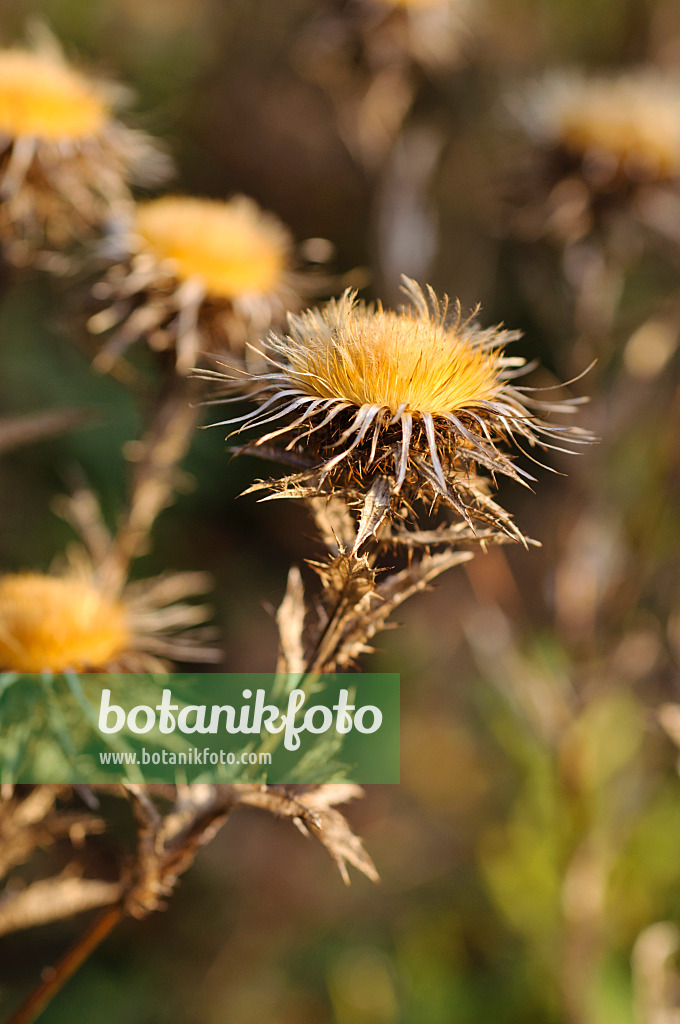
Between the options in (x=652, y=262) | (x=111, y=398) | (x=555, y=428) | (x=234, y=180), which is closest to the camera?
(x=555, y=428)

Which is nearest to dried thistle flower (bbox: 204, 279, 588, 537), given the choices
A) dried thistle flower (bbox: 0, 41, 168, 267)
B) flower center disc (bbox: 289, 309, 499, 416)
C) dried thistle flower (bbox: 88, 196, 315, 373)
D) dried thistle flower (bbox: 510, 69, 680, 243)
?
flower center disc (bbox: 289, 309, 499, 416)

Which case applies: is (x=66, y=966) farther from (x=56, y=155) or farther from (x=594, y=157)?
(x=594, y=157)

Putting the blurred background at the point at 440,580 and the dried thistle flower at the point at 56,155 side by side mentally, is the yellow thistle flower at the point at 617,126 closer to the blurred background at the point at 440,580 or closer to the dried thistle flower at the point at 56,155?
the blurred background at the point at 440,580

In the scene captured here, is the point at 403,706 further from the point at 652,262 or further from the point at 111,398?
the point at 652,262

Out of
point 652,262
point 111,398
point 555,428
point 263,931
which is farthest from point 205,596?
point 555,428

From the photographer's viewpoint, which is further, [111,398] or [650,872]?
[111,398]

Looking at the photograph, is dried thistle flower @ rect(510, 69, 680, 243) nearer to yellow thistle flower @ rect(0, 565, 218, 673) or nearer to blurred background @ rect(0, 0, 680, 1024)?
blurred background @ rect(0, 0, 680, 1024)
